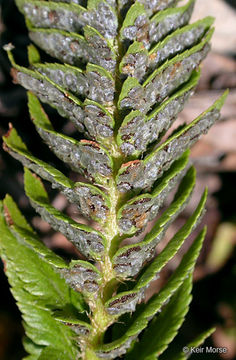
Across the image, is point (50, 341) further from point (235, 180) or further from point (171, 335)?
point (235, 180)

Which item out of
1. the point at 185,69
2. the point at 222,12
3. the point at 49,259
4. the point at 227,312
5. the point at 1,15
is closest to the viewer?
the point at 49,259

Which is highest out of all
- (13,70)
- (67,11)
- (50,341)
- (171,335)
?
(67,11)

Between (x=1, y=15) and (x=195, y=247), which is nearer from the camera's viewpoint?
(x=195, y=247)

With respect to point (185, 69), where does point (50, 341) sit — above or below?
below

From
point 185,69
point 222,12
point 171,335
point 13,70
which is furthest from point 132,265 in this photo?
point 222,12

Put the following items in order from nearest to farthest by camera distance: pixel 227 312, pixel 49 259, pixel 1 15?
pixel 49 259
pixel 1 15
pixel 227 312

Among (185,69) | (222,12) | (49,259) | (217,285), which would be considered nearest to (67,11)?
(185,69)

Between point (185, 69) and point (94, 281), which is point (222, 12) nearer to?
point (185, 69)
